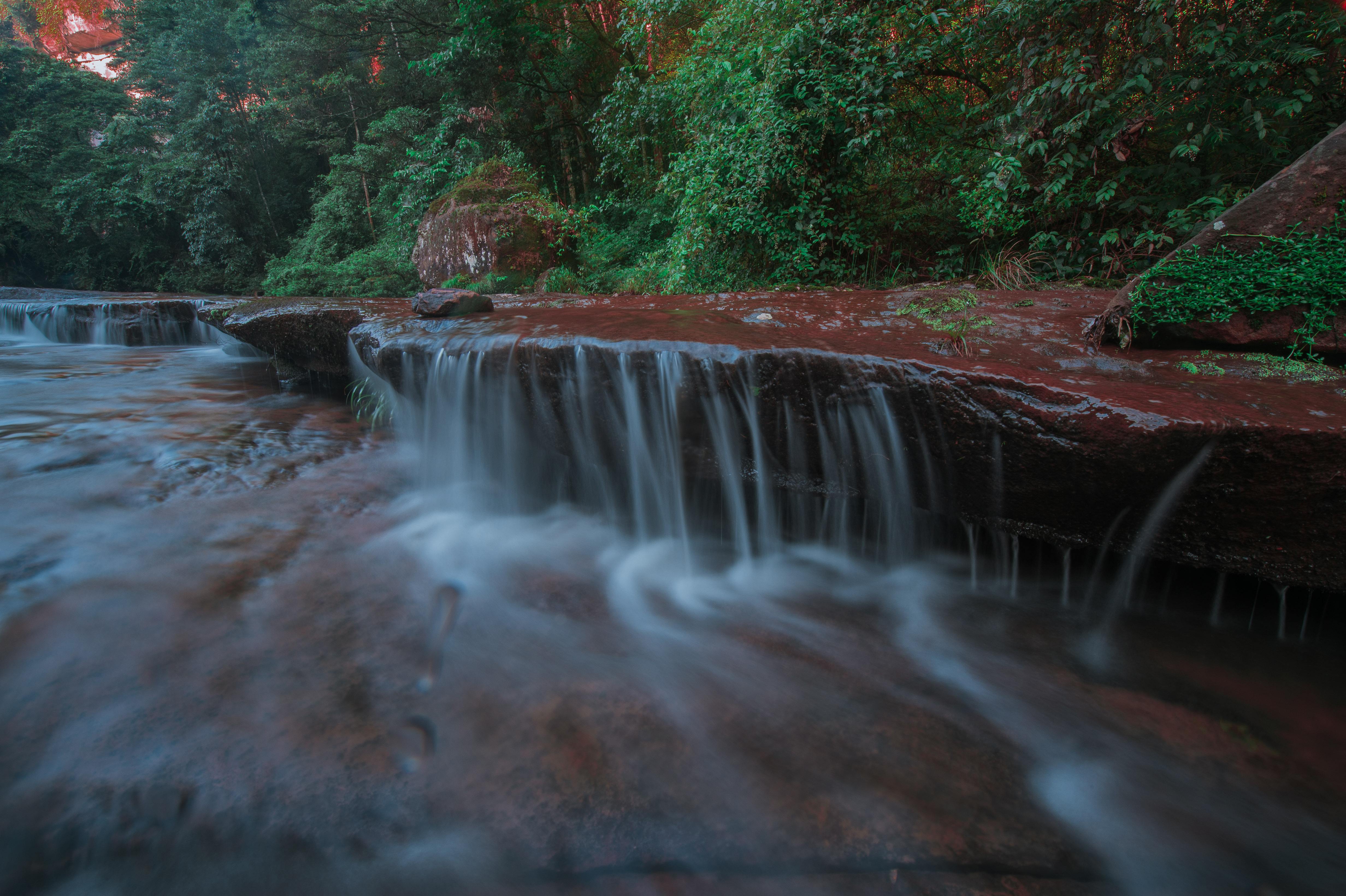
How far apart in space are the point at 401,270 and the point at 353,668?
13808 millimetres

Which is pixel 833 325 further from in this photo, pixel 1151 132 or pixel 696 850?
pixel 1151 132

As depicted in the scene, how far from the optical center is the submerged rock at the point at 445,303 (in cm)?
512

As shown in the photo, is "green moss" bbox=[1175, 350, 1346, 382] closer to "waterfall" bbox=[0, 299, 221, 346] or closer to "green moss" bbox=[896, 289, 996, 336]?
"green moss" bbox=[896, 289, 996, 336]

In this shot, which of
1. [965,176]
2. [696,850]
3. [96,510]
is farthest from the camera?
[965,176]

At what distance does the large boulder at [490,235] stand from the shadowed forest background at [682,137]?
0.42 metres

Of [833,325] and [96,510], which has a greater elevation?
[833,325]

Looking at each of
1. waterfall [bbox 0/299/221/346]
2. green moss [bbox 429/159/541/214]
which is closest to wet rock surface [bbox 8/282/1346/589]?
green moss [bbox 429/159/541/214]

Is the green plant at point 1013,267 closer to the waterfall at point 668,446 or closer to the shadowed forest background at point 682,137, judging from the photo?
the shadowed forest background at point 682,137

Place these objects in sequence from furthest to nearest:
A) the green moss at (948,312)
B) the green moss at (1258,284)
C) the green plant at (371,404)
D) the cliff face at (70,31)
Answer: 1. the cliff face at (70,31)
2. the green plant at (371,404)
3. the green moss at (948,312)
4. the green moss at (1258,284)

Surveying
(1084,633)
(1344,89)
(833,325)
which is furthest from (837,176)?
(1084,633)

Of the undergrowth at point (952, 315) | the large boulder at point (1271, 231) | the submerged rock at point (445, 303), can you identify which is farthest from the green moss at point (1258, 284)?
the submerged rock at point (445, 303)

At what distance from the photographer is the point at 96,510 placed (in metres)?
3.69

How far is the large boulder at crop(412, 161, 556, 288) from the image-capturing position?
1020 cm

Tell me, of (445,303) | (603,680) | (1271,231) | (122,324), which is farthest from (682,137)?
(603,680)
